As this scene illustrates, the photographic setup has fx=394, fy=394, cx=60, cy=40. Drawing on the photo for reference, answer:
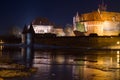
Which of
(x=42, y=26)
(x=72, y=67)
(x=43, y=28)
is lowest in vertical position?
(x=72, y=67)

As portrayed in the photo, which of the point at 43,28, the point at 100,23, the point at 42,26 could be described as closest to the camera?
the point at 100,23

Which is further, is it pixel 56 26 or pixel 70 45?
pixel 56 26

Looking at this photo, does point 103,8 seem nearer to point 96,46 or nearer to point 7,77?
point 96,46

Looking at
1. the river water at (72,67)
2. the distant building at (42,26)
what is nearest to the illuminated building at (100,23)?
the distant building at (42,26)

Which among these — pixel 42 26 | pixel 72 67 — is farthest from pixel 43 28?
pixel 72 67

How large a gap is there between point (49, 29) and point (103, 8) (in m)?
26.0

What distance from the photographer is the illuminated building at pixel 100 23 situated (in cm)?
14875

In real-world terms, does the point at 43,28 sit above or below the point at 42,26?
below

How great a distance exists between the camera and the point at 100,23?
494 ft

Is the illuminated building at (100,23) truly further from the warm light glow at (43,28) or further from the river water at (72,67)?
the river water at (72,67)

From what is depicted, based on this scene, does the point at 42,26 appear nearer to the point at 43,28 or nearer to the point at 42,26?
the point at 42,26

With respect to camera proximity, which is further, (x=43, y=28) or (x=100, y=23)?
(x=43, y=28)

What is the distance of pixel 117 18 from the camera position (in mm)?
156625

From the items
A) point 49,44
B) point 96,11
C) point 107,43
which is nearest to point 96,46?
point 107,43
